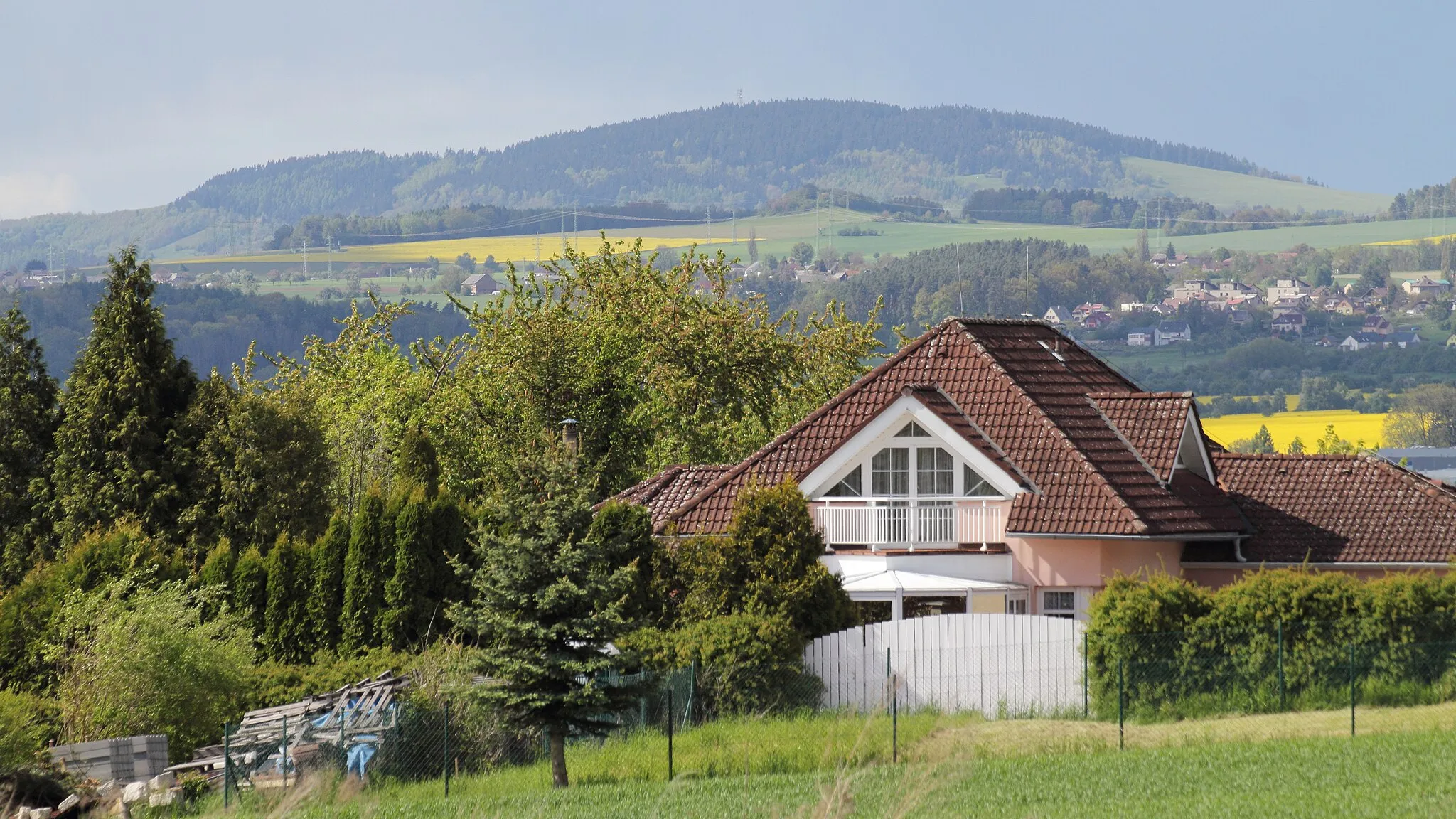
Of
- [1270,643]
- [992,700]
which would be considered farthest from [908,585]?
[1270,643]

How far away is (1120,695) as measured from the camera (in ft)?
87.2

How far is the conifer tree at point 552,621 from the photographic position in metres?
24.2

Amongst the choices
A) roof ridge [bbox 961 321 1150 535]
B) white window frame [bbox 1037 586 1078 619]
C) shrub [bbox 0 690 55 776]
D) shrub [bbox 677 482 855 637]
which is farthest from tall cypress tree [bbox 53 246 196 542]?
white window frame [bbox 1037 586 1078 619]

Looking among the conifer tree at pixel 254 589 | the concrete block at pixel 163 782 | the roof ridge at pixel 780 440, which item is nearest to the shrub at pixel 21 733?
the concrete block at pixel 163 782

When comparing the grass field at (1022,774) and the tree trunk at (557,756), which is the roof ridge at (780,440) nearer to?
the grass field at (1022,774)

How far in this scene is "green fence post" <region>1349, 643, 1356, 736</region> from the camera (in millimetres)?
26156

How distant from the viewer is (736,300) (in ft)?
200

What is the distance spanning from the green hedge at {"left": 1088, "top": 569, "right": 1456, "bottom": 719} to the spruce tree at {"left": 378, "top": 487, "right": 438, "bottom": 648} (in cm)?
1138

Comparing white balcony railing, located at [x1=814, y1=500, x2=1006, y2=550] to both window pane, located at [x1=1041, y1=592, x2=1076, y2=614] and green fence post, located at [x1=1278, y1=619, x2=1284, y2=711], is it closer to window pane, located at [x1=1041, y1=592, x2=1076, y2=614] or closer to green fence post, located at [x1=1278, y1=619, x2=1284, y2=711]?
window pane, located at [x1=1041, y1=592, x2=1076, y2=614]

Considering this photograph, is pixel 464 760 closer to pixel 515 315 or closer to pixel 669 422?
pixel 669 422

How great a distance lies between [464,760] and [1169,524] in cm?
1457

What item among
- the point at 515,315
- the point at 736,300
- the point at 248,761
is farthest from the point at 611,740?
the point at 736,300

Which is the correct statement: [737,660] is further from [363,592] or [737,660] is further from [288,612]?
[288,612]

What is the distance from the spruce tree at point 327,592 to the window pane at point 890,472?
1018cm
